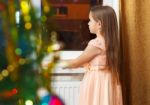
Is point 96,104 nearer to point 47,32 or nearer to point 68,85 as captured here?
point 68,85

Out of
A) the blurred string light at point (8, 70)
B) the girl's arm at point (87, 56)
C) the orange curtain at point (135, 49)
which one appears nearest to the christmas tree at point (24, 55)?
the blurred string light at point (8, 70)

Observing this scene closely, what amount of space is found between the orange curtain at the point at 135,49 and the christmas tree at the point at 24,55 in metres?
1.69

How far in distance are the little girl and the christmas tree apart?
1.41 metres

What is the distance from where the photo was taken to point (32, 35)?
381mm

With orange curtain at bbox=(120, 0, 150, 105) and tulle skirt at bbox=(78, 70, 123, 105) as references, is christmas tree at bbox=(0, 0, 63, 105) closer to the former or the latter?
tulle skirt at bbox=(78, 70, 123, 105)

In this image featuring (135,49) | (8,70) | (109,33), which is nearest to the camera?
A: (8,70)

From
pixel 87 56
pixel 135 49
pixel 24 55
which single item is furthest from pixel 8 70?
pixel 135 49

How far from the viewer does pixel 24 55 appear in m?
0.38

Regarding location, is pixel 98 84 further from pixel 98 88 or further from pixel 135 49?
pixel 135 49

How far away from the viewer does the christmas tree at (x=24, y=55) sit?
0.37 m

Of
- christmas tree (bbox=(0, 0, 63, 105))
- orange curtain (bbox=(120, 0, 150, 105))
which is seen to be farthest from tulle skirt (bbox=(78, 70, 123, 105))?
christmas tree (bbox=(0, 0, 63, 105))

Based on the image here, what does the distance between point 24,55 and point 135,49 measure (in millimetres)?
1723

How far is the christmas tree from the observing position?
370mm

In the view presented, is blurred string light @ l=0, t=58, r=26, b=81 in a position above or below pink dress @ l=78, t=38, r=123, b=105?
above
